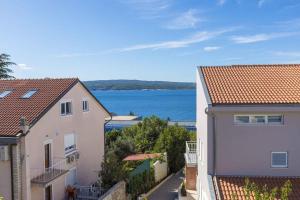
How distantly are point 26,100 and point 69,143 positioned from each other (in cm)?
431

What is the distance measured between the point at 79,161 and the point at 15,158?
7160 mm

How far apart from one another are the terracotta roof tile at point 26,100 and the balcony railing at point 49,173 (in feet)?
9.83

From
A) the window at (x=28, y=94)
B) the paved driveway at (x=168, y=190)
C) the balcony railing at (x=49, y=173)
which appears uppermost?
the window at (x=28, y=94)

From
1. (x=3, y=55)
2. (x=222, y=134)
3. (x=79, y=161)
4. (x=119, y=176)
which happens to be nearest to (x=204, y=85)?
(x=222, y=134)

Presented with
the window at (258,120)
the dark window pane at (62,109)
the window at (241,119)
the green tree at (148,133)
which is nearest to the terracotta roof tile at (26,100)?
the dark window pane at (62,109)

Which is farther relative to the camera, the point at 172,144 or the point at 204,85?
the point at 172,144

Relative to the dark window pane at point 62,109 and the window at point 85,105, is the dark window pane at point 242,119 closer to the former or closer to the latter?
the dark window pane at point 62,109

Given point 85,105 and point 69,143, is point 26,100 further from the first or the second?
point 85,105

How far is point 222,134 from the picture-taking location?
60.3ft

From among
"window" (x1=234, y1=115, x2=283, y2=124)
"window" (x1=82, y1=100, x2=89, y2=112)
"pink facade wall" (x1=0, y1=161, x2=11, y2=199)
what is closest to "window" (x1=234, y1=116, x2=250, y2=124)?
"window" (x1=234, y1=115, x2=283, y2=124)

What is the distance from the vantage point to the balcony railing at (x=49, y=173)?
2156 cm

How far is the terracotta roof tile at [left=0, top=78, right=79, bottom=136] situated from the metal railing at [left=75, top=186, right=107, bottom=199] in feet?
20.3

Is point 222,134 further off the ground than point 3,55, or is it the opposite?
point 3,55

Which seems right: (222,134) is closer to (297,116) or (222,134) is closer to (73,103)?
(297,116)
